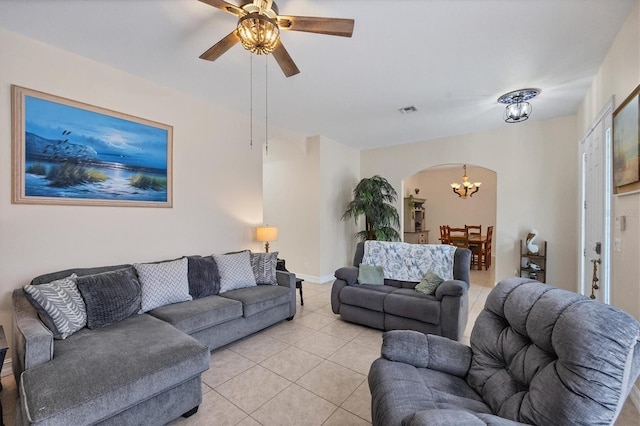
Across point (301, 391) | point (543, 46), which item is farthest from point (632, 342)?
point (543, 46)

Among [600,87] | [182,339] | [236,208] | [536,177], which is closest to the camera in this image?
[182,339]

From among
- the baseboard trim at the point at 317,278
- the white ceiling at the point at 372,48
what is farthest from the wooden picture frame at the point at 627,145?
the baseboard trim at the point at 317,278

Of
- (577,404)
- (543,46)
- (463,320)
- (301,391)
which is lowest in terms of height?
(301,391)

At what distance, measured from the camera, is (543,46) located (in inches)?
95.6

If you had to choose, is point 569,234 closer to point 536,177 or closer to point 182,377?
point 536,177

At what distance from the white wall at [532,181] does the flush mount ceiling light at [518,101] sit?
0.60m

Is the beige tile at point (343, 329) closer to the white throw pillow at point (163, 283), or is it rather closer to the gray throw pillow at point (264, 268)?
the gray throw pillow at point (264, 268)

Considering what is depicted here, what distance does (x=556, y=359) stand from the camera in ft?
3.75

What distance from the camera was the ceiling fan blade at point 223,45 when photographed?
1900 mm

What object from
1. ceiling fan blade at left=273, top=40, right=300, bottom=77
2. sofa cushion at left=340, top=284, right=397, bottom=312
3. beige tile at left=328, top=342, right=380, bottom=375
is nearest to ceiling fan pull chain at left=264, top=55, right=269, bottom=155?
ceiling fan blade at left=273, top=40, right=300, bottom=77

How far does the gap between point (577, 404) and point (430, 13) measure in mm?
2357

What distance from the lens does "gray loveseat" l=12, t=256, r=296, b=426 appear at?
1371 millimetres

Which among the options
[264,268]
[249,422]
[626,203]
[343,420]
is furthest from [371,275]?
[626,203]

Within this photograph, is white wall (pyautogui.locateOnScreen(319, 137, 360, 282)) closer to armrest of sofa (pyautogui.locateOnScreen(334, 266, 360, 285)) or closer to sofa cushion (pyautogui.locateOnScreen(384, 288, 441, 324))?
armrest of sofa (pyautogui.locateOnScreen(334, 266, 360, 285))
